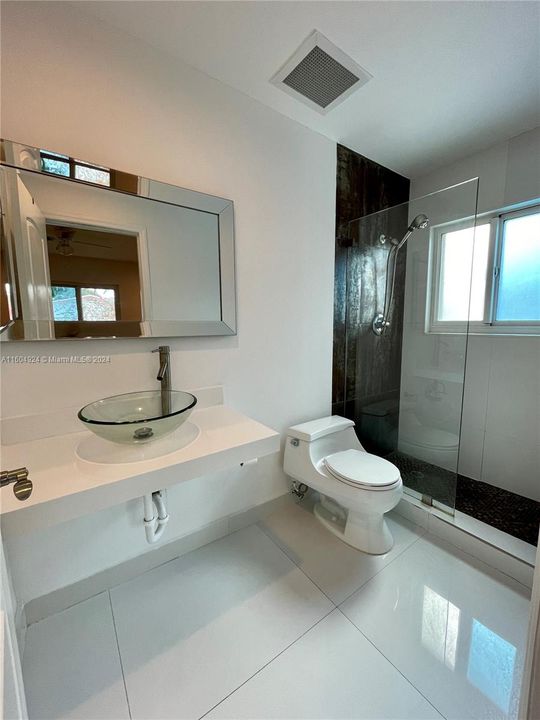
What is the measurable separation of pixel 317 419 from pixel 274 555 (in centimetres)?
83

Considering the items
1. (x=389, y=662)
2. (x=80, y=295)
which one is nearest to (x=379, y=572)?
(x=389, y=662)

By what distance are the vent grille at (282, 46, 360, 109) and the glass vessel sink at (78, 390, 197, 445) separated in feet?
5.04

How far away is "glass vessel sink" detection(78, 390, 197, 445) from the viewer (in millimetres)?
968

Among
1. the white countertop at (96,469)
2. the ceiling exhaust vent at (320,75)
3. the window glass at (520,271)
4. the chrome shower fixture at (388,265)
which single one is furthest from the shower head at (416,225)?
the white countertop at (96,469)

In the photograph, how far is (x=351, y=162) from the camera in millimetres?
1946

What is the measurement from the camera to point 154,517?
4.16 feet

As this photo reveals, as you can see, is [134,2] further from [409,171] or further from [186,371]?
[409,171]

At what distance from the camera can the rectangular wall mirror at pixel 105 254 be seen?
1031 mm

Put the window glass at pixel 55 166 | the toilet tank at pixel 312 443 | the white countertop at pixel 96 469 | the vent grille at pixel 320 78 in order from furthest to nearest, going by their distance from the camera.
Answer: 1. the toilet tank at pixel 312 443
2. the vent grille at pixel 320 78
3. the window glass at pixel 55 166
4. the white countertop at pixel 96 469

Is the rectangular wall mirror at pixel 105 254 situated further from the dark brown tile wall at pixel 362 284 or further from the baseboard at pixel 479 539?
the baseboard at pixel 479 539

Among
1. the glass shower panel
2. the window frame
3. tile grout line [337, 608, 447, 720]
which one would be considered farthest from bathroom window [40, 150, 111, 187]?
tile grout line [337, 608, 447, 720]

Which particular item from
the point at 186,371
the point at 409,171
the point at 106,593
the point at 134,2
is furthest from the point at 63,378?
the point at 409,171

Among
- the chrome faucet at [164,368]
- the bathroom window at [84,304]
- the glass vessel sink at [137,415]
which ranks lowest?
the glass vessel sink at [137,415]

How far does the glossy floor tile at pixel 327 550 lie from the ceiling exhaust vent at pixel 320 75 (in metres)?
2.33
